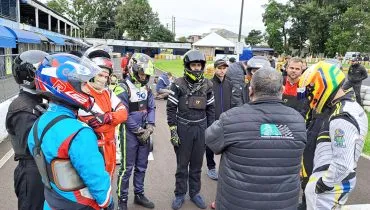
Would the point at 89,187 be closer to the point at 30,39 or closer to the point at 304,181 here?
the point at 304,181

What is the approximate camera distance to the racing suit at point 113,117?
2859mm

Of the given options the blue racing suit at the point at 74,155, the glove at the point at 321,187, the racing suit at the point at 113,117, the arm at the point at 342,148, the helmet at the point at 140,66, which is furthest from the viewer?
the helmet at the point at 140,66

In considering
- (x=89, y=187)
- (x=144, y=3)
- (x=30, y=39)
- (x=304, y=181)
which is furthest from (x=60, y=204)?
(x=144, y=3)

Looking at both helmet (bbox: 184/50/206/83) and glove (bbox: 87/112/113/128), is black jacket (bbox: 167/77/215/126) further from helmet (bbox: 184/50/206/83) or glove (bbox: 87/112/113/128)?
glove (bbox: 87/112/113/128)

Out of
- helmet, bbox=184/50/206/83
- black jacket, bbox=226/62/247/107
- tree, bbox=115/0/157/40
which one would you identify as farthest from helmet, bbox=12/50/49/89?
tree, bbox=115/0/157/40

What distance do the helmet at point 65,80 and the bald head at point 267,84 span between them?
116 centimetres

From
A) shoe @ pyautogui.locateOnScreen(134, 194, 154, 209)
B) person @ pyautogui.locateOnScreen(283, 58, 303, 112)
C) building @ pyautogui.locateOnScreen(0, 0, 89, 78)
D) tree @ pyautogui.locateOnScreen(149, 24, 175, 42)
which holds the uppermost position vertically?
tree @ pyautogui.locateOnScreen(149, 24, 175, 42)

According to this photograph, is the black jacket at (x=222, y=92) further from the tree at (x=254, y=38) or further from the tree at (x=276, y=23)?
the tree at (x=254, y=38)

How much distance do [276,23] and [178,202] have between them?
5804 cm

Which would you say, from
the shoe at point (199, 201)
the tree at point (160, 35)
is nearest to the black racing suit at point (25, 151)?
the shoe at point (199, 201)

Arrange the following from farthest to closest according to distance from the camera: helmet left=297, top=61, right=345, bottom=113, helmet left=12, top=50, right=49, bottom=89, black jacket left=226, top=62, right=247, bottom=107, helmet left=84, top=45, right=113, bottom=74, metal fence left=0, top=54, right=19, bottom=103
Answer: metal fence left=0, top=54, right=19, bottom=103
black jacket left=226, top=62, right=247, bottom=107
helmet left=84, top=45, right=113, bottom=74
helmet left=12, top=50, right=49, bottom=89
helmet left=297, top=61, right=345, bottom=113

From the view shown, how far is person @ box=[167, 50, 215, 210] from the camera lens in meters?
4.27

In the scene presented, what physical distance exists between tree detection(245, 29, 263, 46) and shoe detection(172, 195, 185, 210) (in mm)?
72829

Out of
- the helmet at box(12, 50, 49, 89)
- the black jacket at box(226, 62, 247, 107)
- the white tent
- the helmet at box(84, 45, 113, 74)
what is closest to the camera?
the helmet at box(12, 50, 49, 89)
